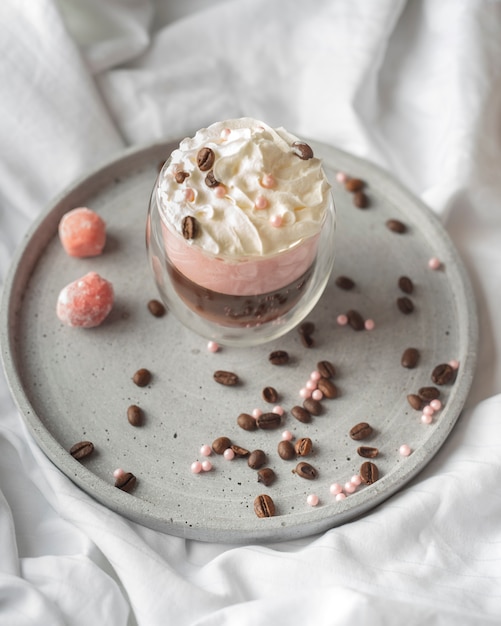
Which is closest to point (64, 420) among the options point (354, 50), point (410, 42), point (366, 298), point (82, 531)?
point (82, 531)

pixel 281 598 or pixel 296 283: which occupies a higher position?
pixel 296 283

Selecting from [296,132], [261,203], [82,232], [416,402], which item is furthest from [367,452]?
[296,132]

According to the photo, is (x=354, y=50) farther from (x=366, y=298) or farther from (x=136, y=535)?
(x=136, y=535)

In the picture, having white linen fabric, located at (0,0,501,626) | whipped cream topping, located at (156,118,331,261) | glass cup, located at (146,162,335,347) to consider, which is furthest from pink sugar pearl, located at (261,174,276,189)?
white linen fabric, located at (0,0,501,626)

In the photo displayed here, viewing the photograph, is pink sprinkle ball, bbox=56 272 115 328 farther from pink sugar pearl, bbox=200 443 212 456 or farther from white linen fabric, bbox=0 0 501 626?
pink sugar pearl, bbox=200 443 212 456

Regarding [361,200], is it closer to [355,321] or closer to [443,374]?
[355,321]

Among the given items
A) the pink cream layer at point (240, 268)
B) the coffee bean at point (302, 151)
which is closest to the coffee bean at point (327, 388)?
the pink cream layer at point (240, 268)
